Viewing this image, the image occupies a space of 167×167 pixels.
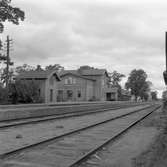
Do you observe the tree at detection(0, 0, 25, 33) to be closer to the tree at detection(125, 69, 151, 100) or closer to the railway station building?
Result: the railway station building

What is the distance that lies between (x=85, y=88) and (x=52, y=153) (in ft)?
235

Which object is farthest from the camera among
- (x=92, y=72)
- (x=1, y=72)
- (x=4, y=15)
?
(x=92, y=72)

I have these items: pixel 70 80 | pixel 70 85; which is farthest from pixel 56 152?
pixel 70 80

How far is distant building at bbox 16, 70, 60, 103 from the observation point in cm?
5978

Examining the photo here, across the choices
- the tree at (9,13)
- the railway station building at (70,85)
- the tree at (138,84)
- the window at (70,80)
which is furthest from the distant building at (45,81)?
the tree at (138,84)

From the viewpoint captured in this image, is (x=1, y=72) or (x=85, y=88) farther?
(x=85, y=88)

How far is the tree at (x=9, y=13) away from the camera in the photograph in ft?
81.3

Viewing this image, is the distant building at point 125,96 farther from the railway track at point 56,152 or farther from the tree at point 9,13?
the railway track at point 56,152

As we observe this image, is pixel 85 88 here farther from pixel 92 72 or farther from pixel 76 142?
pixel 76 142

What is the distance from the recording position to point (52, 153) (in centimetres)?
914

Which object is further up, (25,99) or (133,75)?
(133,75)

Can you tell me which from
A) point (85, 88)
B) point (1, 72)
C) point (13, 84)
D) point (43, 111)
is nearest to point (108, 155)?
point (43, 111)

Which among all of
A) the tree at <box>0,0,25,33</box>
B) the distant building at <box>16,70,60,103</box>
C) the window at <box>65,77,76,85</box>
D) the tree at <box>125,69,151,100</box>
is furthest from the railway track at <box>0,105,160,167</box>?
the tree at <box>125,69,151,100</box>

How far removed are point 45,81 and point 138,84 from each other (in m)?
96.2
